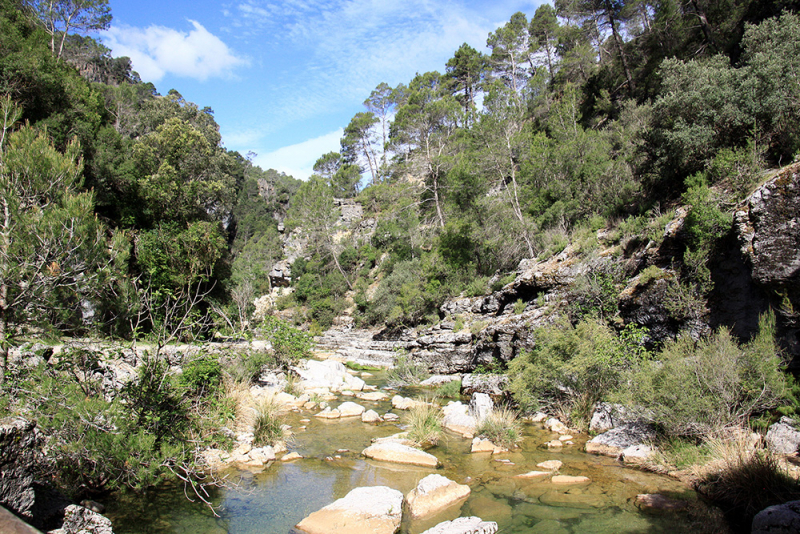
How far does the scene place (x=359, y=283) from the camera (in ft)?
127

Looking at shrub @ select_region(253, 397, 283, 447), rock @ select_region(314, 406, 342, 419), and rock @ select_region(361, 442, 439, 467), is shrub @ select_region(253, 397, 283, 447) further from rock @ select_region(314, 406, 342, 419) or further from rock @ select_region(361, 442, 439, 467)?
rock @ select_region(314, 406, 342, 419)

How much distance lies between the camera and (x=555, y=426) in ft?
30.0

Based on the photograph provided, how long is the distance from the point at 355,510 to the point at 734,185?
11382 millimetres

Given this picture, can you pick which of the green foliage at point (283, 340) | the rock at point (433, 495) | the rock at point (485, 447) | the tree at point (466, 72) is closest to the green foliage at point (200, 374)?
the rock at point (433, 495)

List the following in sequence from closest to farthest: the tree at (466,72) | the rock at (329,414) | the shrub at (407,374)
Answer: the rock at (329,414)
the shrub at (407,374)
the tree at (466,72)

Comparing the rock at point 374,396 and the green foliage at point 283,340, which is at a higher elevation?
the green foliage at point 283,340

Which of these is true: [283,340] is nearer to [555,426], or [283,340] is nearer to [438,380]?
[438,380]

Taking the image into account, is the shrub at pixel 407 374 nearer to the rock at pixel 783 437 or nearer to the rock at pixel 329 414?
the rock at pixel 329 414

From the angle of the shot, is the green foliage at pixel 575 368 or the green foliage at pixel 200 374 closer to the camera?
the green foliage at pixel 200 374

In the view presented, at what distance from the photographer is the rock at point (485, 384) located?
1206cm

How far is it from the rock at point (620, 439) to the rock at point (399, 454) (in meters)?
3.22

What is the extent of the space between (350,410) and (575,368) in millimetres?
6422

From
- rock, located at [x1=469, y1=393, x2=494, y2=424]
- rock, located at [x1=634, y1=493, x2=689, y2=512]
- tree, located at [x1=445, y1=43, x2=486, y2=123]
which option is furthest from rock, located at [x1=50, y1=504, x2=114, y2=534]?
tree, located at [x1=445, y1=43, x2=486, y2=123]

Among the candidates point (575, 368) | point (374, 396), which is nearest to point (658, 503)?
point (575, 368)
